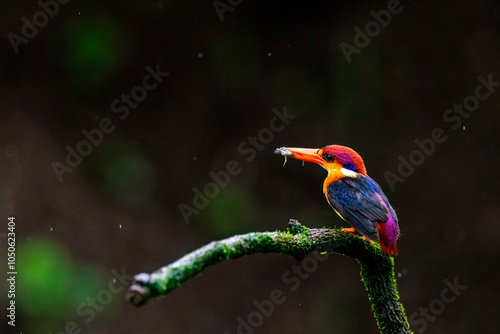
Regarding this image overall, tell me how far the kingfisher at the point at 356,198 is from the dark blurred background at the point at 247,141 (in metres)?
1.84

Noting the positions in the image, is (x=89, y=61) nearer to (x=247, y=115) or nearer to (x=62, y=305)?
(x=247, y=115)

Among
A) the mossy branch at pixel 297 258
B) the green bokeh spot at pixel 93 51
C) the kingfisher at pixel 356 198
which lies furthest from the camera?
the green bokeh spot at pixel 93 51

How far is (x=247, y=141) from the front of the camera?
168 inches

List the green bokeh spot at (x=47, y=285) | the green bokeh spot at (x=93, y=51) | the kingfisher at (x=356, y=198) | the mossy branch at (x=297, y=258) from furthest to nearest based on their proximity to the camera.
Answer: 1. the green bokeh spot at (x=93, y=51)
2. the green bokeh spot at (x=47, y=285)
3. the kingfisher at (x=356, y=198)
4. the mossy branch at (x=297, y=258)

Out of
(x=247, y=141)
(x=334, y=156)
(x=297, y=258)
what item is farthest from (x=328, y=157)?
(x=247, y=141)

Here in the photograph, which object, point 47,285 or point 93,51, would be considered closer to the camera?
A: point 47,285

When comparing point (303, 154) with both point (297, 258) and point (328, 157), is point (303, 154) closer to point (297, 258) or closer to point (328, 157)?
point (328, 157)

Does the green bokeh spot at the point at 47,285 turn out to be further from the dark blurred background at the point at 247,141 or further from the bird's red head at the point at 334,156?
the bird's red head at the point at 334,156

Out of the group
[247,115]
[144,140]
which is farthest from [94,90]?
[247,115]

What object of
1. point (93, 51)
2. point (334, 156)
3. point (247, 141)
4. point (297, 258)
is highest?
point (93, 51)

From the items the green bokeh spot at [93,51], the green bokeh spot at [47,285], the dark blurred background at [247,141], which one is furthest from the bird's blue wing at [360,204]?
the green bokeh spot at [93,51]

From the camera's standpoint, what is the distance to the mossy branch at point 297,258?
1.13m

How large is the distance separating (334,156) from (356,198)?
0.73 feet

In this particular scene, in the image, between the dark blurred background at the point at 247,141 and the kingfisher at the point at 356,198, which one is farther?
the dark blurred background at the point at 247,141
